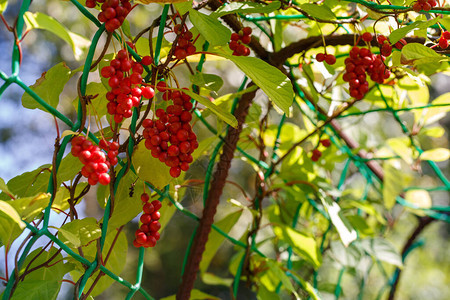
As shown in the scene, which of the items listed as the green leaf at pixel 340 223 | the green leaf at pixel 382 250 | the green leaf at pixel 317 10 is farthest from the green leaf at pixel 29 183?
the green leaf at pixel 382 250

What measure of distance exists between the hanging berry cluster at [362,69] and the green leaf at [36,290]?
1.46ft

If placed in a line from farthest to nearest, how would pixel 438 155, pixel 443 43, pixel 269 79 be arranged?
pixel 438 155
pixel 443 43
pixel 269 79

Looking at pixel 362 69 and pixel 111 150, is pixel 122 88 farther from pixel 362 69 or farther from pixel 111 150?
pixel 362 69

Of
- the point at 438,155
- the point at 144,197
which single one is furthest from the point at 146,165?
the point at 438,155

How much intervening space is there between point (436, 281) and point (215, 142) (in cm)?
409

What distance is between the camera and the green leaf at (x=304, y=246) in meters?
0.77

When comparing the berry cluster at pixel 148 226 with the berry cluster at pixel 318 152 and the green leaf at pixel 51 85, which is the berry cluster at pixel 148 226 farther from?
the berry cluster at pixel 318 152

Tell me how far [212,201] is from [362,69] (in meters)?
0.29

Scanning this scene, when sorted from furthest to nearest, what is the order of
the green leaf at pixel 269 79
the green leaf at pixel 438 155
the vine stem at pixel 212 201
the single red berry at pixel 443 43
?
1. the green leaf at pixel 438 155
2. the vine stem at pixel 212 201
3. the single red berry at pixel 443 43
4. the green leaf at pixel 269 79

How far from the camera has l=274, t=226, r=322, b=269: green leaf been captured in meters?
0.77

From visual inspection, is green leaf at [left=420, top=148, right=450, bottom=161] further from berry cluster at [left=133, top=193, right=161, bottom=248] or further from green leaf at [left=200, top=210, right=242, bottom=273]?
berry cluster at [left=133, top=193, right=161, bottom=248]

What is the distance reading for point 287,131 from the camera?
1.00 metres

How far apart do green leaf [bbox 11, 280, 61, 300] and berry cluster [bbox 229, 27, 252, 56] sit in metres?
0.34

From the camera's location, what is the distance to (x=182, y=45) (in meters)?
0.51
